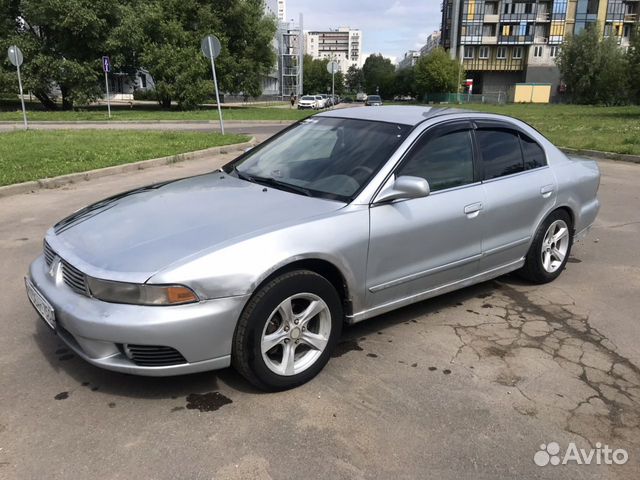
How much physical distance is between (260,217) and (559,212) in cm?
299

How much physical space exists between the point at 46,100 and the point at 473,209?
120 feet

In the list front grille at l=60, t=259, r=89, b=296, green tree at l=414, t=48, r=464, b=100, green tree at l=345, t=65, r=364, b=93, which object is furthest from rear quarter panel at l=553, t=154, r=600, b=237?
green tree at l=345, t=65, r=364, b=93

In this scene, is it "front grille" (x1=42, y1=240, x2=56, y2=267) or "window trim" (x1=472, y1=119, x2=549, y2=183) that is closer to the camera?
"front grille" (x1=42, y1=240, x2=56, y2=267)

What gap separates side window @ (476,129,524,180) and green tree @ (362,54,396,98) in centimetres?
11933

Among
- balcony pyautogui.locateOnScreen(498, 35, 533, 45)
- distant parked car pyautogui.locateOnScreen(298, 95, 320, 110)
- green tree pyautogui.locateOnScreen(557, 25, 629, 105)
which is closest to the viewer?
distant parked car pyautogui.locateOnScreen(298, 95, 320, 110)

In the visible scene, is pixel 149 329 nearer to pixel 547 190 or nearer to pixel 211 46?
pixel 547 190

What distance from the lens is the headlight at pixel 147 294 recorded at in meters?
2.70

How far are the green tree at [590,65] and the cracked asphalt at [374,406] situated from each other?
62.5 metres

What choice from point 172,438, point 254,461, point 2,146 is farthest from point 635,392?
point 2,146

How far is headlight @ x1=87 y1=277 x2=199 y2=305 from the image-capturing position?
2.70 meters

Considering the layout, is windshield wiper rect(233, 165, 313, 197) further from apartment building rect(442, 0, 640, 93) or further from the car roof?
Result: apartment building rect(442, 0, 640, 93)

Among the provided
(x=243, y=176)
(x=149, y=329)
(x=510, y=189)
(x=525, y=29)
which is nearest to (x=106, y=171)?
(x=243, y=176)

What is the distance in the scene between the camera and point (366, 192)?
344 cm

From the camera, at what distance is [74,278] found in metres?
2.94
